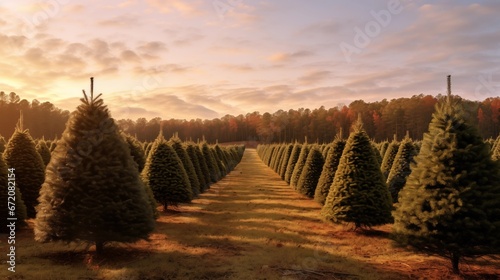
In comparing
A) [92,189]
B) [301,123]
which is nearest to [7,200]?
[92,189]

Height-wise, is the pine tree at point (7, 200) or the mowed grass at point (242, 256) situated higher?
the pine tree at point (7, 200)

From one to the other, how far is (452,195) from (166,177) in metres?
13.6

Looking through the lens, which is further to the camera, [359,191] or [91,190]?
[359,191]

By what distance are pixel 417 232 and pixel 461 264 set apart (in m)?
2.63

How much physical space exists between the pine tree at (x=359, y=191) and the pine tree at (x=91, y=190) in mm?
7702

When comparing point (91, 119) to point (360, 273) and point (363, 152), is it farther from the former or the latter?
point (363, 152)

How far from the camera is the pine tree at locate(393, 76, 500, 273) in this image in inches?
346

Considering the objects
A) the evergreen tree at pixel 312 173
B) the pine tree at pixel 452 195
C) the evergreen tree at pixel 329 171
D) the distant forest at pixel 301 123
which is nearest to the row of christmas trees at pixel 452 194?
the pine tree at pixel 452 195

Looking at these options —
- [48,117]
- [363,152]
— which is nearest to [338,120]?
[48,117]

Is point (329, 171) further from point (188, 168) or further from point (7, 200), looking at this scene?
point (7, 200)

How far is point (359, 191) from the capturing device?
1436 cm

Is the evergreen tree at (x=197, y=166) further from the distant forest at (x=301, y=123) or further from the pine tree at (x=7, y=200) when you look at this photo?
the distant forest at (x=301, y=123)

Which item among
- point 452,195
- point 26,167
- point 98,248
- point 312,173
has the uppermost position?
point 26,167

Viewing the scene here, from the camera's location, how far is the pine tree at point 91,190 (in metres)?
10.1
